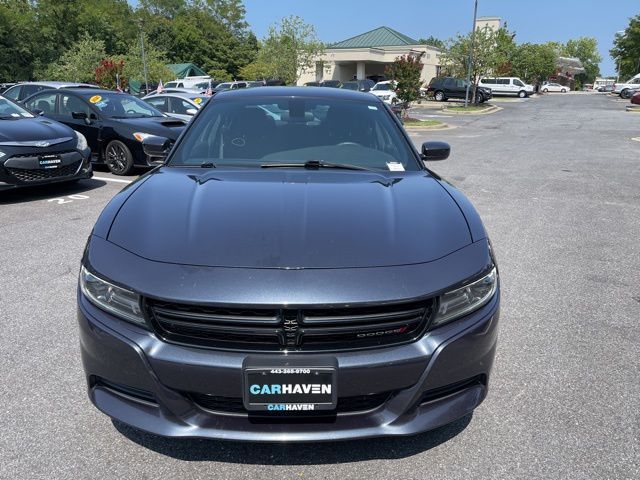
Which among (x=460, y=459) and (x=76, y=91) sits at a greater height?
(x=76, y=91)

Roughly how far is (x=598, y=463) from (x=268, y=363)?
63.0 inches

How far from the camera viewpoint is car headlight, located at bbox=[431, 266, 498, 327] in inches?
81.5

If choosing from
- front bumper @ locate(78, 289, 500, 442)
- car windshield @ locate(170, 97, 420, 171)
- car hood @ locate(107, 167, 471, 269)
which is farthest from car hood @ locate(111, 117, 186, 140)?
front bumper @ locate(78, 289, 500, 442)

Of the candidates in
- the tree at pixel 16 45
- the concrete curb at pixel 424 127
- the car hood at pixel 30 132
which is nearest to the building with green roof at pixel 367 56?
the tree at pixel 16 45

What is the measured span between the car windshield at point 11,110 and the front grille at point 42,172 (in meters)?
1.36

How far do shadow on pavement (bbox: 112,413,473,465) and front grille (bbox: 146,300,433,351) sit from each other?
571 mm

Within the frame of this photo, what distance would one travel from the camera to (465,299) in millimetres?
2145

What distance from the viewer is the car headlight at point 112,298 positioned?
6.71ft

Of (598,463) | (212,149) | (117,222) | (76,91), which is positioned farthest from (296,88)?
(76,91)

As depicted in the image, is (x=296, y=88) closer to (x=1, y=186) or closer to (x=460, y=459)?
(x=460, y=459)

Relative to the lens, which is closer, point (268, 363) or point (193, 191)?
point (268, 363)

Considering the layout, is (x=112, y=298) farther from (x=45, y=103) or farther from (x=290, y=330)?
(x=45, y=103)

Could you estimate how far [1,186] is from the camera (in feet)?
23.4

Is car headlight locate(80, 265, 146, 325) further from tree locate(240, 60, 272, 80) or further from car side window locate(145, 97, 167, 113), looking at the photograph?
tree locate(240, 60, 272, 80)
